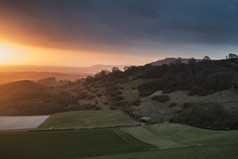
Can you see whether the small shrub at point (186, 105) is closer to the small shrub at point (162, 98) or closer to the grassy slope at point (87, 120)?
the small shrub at point (162, 98)

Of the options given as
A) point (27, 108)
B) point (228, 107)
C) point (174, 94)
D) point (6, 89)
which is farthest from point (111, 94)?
point (6, 89)

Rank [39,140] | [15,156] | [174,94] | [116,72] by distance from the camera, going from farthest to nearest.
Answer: [116,72] < [174,94] < [39,140] < [15,156]

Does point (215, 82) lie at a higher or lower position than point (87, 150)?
higher

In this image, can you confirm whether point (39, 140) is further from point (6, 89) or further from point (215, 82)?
point (6, 89)

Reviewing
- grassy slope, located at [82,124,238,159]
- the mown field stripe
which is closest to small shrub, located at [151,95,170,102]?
grassy slope, located at [82,124,238,159]

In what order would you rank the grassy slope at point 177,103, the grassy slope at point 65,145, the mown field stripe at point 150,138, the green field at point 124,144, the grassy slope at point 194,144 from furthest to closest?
the grassy slope at point 177,103
the mown field stripe at point 150,138
the grassy slope at point 65,145
the green field at point 124,144
the grassy slope at point 194,144

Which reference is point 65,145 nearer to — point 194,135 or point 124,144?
point 124,144

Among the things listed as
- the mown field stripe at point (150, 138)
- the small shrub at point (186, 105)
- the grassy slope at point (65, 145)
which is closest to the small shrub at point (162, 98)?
the small shrub at point (186, 105)
